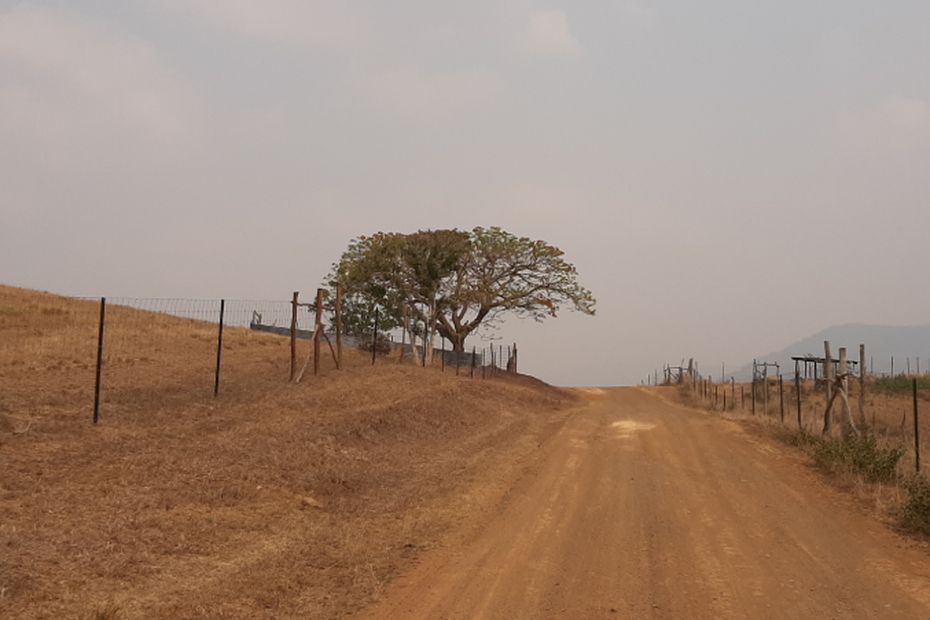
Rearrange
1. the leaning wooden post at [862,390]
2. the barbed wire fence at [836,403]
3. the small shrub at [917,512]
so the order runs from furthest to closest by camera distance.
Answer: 1. the barbed wire fence at [836,403]
2. the leaning wooden post at [862,390]
3. the small shrub at [917,512]

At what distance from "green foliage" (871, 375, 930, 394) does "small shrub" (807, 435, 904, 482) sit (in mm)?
29134

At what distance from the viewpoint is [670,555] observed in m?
8.05

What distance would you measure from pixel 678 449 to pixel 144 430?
1175 centimetres

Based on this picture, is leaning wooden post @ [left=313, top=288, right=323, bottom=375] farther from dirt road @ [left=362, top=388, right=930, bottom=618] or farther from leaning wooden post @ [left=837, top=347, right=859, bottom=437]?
leaning wooden post @ [left=837, top=347, right=859, bottom=437]

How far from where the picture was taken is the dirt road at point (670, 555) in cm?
646

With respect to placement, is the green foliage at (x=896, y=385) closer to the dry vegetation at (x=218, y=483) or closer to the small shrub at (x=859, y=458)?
the small shrub at (x=859, y=458)

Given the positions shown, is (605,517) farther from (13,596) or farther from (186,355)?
(186,355)

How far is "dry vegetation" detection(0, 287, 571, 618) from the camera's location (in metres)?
6.27

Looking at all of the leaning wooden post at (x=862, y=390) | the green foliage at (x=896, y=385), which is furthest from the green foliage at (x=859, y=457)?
the green foliage at (x=896, y=385)

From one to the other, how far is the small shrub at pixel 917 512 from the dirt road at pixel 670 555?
1.30 ft

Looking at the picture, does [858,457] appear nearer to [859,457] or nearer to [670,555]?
[859,457]

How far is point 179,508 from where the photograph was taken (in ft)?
27.7

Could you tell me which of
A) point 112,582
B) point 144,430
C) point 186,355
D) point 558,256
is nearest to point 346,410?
point 144,430

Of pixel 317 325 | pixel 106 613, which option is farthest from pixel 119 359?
pixel 106 613
